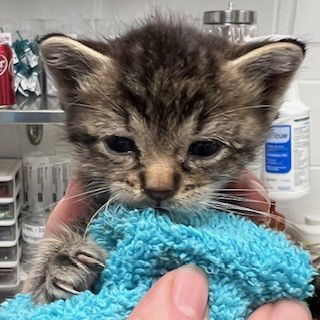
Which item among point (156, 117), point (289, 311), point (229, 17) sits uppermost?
point (229, 17)

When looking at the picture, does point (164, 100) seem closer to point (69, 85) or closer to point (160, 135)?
point (160, 135)

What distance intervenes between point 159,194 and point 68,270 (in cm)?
16

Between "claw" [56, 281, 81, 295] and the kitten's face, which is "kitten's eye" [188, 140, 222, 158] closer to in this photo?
the kitten's face

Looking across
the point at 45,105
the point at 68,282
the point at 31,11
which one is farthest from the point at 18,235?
the point at 68,282

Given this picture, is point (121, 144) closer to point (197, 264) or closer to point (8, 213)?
point (197, 264)

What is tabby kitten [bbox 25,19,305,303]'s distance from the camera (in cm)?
78

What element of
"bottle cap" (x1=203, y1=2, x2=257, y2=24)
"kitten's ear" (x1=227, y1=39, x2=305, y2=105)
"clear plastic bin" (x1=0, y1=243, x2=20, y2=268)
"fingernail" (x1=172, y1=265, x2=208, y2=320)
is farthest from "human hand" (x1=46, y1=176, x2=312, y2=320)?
"clear plastic bin" (x1=0, y1=243, x2=20, y2=268)

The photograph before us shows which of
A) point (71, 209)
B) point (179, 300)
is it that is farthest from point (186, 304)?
point (71, 209)

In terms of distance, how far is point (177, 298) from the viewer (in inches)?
26.3

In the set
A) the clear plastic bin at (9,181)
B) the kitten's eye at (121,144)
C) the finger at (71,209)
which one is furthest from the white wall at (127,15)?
the kitten's eye at (121,144)

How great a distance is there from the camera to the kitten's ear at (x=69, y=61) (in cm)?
88

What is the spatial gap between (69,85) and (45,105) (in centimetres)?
57

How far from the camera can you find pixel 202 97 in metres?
0.81

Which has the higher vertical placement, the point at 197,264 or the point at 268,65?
the point at 268,65
